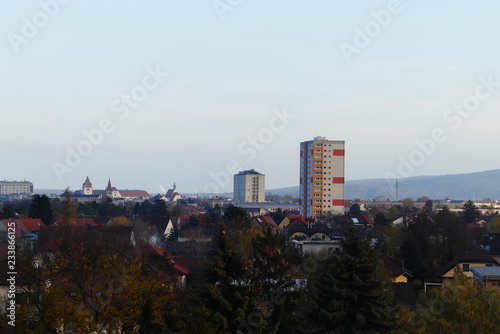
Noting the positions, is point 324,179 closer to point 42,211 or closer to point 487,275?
point 42,211

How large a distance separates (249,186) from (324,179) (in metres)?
52.4

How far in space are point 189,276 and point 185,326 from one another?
1339 centimetres

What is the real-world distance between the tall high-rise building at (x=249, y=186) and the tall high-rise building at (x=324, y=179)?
5047 cm

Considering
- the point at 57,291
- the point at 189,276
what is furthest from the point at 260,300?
the point at 189,276

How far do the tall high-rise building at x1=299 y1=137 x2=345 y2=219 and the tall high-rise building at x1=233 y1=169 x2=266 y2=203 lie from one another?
50474 mm

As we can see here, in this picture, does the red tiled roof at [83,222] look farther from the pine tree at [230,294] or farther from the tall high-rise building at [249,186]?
the tall high-rise building at [249,186]

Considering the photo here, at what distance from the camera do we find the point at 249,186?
6339 inches

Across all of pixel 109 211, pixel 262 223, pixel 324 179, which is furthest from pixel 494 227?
pixel 324 179

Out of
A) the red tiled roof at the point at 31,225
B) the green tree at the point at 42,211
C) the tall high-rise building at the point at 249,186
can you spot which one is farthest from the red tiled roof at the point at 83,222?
the tall high-rise building at the point at 249,186

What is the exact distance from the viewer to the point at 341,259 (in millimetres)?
18156

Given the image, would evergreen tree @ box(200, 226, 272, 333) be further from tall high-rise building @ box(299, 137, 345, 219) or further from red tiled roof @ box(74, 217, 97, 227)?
tall high-rise building @ box(299, 137, 345, 219)

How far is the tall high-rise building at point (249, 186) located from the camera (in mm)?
160962

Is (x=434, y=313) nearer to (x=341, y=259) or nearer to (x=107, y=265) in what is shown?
(x=341, y=259)

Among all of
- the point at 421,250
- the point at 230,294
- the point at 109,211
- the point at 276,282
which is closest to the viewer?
the point at 230,294
